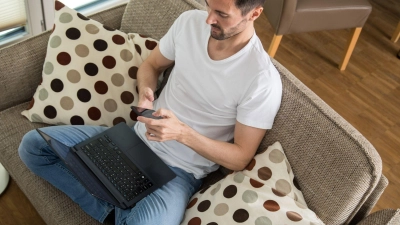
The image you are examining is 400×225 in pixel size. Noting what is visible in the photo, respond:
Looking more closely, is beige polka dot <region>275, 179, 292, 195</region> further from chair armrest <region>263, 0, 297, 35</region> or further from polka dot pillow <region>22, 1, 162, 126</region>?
chair armrest <region>263, 0, 297, 35</region>

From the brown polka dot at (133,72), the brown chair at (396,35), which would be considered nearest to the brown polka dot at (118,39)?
the brown polka dot at (133,72)

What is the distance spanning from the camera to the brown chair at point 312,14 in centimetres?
243

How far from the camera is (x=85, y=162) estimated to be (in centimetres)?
152

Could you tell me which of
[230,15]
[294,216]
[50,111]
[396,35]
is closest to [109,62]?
[50,111]

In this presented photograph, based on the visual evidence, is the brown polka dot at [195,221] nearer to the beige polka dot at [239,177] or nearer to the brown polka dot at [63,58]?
the beige polka dot at [239,177]

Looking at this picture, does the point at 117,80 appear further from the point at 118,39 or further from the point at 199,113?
the point at 199,113

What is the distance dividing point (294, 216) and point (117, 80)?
2.64 ft

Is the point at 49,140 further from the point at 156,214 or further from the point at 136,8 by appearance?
the point at 136,8

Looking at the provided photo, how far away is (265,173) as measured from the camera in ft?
4.81

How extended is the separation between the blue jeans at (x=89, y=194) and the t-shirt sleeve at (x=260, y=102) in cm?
32

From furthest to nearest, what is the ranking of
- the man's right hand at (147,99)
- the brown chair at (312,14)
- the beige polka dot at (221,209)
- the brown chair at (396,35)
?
the brown chair at (396,35), the brown chair at (312,14), the man's right hand at (147,99), the beige polka dot at (221,209)

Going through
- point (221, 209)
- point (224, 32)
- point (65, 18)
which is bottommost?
point (221, 209)

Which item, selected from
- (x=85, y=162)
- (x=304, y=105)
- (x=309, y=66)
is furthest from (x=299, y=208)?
(x=309, y=66)

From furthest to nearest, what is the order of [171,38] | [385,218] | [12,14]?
[12,14]
[171,38]
[385,218]
